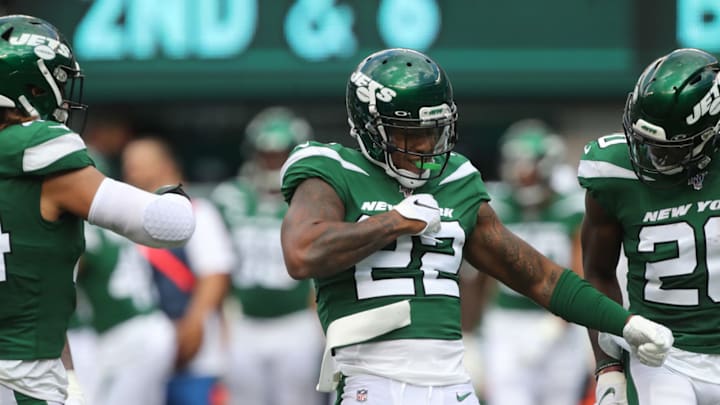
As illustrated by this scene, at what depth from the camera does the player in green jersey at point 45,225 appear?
14.5 feet

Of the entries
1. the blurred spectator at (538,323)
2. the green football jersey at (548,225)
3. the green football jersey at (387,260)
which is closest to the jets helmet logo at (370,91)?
the green football jersey at (387,260)

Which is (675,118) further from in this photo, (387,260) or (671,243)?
(387,260)

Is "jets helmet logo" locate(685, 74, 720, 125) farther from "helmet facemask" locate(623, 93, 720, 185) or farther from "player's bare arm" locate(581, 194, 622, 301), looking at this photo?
"player's bare arm" locate(581, 194, 622, 301)

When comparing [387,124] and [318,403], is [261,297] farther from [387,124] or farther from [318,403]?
[387,124]

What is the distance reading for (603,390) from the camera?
5141 mm

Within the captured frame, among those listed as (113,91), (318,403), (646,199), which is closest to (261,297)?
(318,403)

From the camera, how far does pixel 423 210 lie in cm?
462

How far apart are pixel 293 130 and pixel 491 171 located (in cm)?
345

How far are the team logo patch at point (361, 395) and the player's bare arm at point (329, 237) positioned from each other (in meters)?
0.37

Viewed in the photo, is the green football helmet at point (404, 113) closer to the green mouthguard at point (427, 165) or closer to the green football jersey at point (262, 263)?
the green mouthguard at point (427, 165)

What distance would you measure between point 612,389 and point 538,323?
168 inches

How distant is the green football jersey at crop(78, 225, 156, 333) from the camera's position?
791 cm

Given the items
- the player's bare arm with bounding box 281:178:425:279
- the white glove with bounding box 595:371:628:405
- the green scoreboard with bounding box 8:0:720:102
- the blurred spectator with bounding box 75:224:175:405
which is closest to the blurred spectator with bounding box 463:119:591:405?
the green scoreboard with bounding box 8:0:720:102

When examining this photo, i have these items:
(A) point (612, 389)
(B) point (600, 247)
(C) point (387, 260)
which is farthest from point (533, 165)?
(C) point (387, 260)
